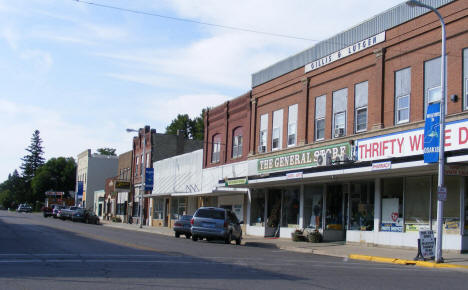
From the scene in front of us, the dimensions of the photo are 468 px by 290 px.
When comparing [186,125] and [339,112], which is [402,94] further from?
[186,125]

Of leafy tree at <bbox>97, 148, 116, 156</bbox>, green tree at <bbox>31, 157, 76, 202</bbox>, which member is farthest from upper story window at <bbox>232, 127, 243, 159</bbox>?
leafy tree at <bbox>97, 148, 116, 156</bbox>

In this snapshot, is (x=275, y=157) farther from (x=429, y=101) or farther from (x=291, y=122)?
(x=429, y=101)

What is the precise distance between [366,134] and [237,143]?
1510 centimetres

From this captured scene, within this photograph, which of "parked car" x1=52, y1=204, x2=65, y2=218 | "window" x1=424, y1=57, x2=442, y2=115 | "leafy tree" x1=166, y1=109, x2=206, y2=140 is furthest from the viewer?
"leafy tree" x1=166, y1=109, x2=206, y2=140

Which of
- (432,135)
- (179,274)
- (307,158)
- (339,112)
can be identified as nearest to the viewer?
(179,274)

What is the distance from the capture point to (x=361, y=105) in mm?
27312

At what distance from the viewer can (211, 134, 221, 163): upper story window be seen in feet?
140

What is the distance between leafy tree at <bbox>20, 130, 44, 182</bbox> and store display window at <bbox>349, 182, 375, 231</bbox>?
12457 cm

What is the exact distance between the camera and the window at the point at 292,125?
107 feet

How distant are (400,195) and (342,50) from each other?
8334 millimetres

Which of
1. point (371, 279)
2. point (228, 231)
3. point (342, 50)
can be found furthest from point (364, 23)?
point (371, 279)

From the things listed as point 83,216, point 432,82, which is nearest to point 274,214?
point 432,82

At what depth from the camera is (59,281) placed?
432 inches

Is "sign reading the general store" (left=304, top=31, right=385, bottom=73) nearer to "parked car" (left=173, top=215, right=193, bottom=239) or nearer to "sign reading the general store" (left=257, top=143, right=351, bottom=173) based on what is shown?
"sign reading the general store" (left=257, top=143, right=351, bottom=173)
